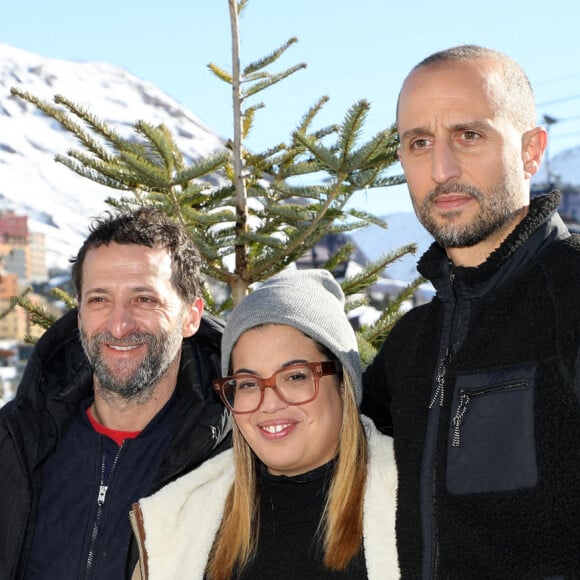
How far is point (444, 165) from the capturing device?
2043 mm

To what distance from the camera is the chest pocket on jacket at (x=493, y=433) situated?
189 centimetres

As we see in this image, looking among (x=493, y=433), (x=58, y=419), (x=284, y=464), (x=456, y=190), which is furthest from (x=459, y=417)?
(x=58, y=419)

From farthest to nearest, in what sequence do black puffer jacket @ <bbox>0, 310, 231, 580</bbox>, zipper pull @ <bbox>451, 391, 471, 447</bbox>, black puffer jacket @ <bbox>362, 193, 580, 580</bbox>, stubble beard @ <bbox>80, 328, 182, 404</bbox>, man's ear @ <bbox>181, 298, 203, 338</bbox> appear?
1. man's ear @ <bbox>181, 298, 203, 338</bbox>
2. stubble beard @ <bbox>80, 328, 182, 404</bbox>
3. black puffer jacket @ <bbox>0, 310, 231, 580</bbox>
4. zipper pull @ <bbox>451, 391, 471, 447</bbox>
5. black puffer jacket @ <bbox>362, 193, 580, 580</bbox>

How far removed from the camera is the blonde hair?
2.35 meters

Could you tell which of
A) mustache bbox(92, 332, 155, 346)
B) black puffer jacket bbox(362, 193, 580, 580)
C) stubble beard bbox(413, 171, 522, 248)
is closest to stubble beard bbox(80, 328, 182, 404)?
mustache bbox(92, 332, 155, 346)

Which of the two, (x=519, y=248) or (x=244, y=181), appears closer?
(x=519, y=248)

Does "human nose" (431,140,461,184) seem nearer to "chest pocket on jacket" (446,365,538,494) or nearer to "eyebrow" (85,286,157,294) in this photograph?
"chest pocket on jacket" (446,365,538,494)

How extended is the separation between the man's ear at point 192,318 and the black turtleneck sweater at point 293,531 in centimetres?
77

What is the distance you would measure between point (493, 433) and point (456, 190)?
603mm

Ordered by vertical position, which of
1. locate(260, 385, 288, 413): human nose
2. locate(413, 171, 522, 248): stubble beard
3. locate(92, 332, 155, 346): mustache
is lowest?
locate(260, 385, 288, 413): human nose

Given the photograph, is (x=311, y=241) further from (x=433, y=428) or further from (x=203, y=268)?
(x=433, y=428)

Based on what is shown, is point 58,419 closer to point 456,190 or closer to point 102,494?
point 102,494

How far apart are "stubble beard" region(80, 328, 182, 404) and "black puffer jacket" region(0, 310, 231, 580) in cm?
15

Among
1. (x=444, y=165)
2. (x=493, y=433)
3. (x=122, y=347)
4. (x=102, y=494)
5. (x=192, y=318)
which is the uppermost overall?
(x=444, y=165)
